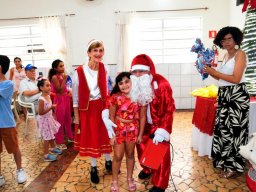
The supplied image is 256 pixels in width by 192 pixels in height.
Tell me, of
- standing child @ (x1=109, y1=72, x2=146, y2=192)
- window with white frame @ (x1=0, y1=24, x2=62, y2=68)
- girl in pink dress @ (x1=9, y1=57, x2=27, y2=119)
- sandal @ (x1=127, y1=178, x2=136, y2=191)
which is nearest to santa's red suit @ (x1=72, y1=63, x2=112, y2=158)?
standing child @ (x1=109, y1=72, x2=146, y2=192)

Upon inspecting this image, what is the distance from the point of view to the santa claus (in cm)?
192

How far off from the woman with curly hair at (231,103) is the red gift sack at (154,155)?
781mm

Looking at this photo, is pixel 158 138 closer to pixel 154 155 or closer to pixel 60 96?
pixel 154 155

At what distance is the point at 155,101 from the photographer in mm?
1993

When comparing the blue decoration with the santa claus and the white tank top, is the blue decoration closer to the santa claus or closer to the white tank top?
the white tank top

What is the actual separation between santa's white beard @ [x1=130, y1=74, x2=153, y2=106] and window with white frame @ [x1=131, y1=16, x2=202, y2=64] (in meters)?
3.33

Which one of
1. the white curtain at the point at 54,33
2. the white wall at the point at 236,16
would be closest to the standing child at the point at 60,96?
the white curtain at the point at 54,33

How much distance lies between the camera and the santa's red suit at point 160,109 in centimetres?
194

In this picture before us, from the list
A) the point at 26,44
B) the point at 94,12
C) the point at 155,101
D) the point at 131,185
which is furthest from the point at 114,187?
the point at 26,44

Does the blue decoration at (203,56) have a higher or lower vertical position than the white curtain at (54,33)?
lower

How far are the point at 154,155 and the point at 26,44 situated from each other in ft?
16.3

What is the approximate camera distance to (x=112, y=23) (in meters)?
5.18

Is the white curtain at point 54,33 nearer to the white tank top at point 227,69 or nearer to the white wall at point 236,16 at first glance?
the white wall at point 236,16

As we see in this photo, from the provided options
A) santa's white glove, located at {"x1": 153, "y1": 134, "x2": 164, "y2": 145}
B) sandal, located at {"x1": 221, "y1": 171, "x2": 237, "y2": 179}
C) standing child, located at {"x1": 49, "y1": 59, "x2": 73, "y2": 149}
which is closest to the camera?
santa's white glove, located at {"x1": 153, "y1": 134, "x2": 164, "y2": 145}
